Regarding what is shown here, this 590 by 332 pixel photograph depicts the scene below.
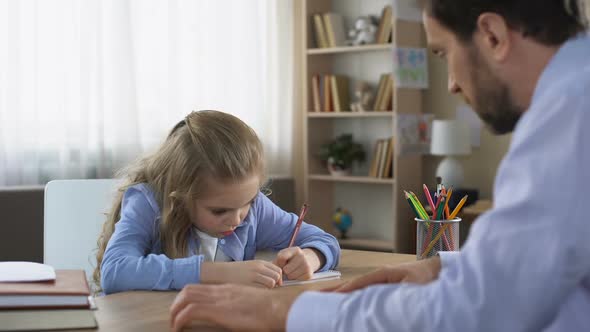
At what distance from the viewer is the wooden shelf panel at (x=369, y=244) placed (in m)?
4.98

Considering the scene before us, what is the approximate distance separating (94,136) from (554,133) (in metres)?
3.72

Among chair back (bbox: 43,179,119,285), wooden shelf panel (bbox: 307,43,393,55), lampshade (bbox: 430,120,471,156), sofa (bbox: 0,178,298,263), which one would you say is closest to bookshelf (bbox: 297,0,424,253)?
wooden shelf panel (bbox: 307,43,393,55)

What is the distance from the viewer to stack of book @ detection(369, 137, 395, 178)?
496cm

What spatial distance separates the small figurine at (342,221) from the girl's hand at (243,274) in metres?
3.72

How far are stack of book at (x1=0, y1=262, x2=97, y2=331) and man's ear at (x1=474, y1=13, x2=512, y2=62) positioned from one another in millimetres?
624

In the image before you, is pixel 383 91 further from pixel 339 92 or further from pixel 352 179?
pixel 352 179

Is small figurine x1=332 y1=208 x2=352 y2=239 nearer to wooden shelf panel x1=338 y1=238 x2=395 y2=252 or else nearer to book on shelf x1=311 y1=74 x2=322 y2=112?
wooden shelf panel x1=338 y1=238 x2=395 y2=252

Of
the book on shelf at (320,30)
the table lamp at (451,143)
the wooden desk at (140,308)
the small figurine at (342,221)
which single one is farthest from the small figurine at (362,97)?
the wooden desk at (140,308)

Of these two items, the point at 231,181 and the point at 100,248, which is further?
the point at 100,248

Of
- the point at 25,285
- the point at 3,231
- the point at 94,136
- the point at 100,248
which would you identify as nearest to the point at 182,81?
the point at 94,136

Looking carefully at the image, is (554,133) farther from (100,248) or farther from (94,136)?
(94,136)

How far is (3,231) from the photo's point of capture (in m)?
3.32

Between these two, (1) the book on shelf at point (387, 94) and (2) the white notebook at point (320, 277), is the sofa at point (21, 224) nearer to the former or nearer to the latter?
(2) the white notebook at point (320, 277)

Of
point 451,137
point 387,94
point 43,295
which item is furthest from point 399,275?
point 387,94
